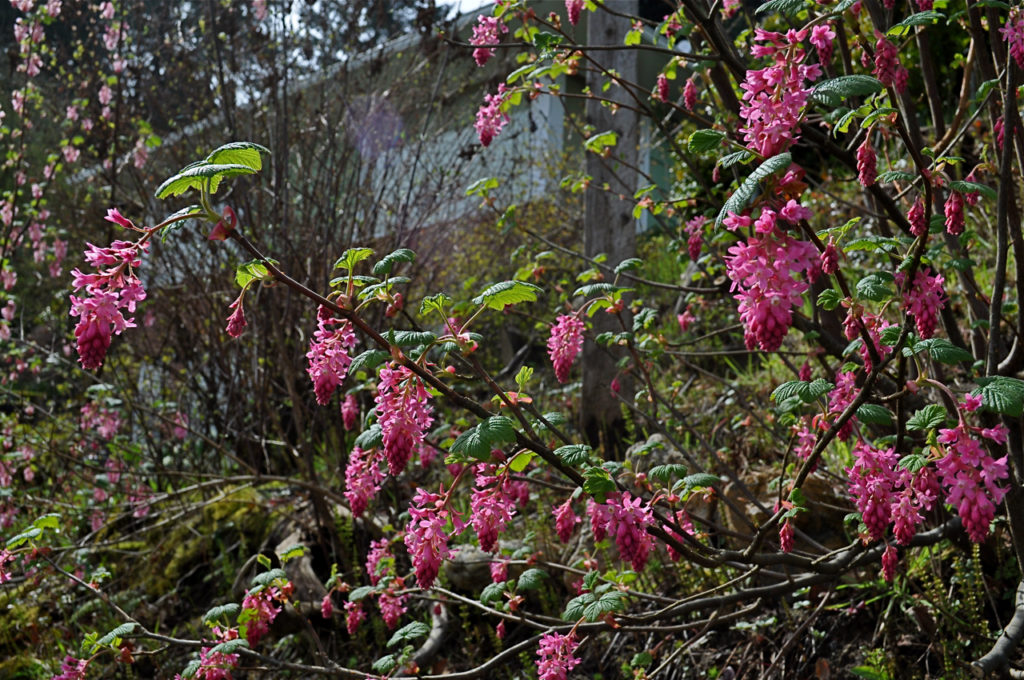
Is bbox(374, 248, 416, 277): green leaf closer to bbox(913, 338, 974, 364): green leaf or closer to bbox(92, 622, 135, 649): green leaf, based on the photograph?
bbox(913, 338, 974, 364): green leaf

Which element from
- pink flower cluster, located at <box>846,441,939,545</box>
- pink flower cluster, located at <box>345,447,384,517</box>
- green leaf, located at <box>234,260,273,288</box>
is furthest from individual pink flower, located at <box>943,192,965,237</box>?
pink flower cluster, located at <box>345,447,384,517</box>

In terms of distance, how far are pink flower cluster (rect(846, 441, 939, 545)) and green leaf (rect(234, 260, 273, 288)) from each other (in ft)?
3.79

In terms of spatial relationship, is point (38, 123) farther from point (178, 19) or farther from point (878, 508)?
point (878, 508)

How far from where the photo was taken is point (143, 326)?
5.41 meters

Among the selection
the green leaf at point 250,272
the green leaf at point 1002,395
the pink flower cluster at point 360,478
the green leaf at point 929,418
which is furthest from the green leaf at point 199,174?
the green leaf at point 929,418

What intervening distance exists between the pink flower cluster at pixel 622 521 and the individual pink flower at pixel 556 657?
411 millimetres

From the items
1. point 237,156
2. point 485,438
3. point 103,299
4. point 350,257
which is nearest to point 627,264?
point 350,257

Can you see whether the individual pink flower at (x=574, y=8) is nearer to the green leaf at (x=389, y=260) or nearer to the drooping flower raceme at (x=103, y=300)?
the green leaf at (x=389, y=260)

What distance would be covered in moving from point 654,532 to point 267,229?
3146 millimetres

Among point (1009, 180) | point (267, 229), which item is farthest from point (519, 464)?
point (267, 229)

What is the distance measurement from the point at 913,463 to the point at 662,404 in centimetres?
177

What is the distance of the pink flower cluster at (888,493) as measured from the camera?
1492mm

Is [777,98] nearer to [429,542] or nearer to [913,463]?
[913,463]

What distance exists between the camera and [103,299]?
Answer: 48.2 inches
